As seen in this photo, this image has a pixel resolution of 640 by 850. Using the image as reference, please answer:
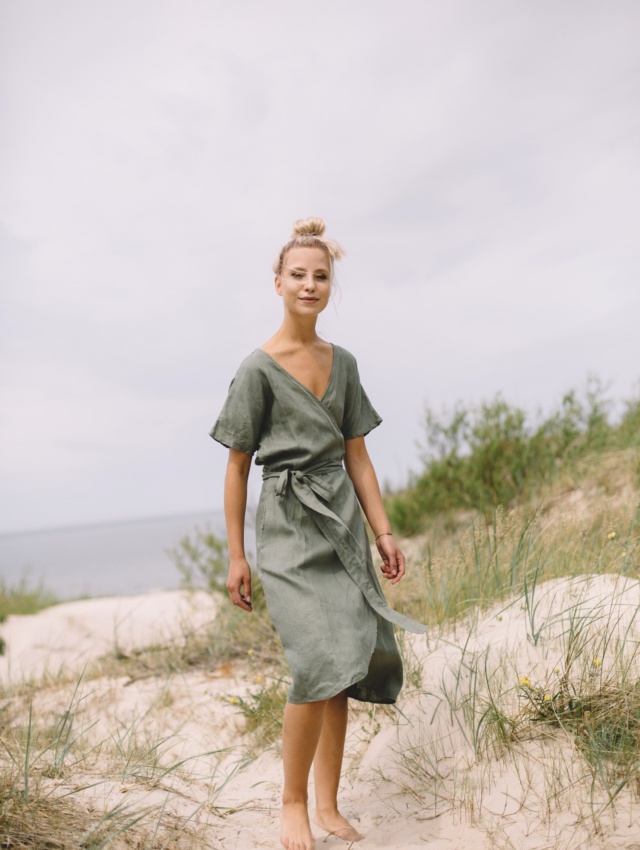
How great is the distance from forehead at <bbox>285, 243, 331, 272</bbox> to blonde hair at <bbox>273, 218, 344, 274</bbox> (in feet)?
0.08

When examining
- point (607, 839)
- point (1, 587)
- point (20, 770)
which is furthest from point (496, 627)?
point (1, 587)

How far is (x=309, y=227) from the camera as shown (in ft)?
9.55

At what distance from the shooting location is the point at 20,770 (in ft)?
8.19

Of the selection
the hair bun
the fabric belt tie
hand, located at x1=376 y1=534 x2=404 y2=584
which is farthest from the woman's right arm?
the hair bun

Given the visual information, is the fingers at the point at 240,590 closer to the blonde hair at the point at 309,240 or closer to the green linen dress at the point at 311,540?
the green linen dress at the point at 311,540

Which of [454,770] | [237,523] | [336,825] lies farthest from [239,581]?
[454,770]

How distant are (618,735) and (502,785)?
45 centimetres

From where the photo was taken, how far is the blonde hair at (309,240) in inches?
112

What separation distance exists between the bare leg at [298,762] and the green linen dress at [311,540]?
8cm

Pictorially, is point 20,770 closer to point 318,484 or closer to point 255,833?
point 255,833

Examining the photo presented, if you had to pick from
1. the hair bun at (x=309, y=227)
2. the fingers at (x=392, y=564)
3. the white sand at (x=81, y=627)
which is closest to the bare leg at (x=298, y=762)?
the fingers at (x=392, y=564)

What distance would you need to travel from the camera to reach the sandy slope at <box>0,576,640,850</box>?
8.14 feet

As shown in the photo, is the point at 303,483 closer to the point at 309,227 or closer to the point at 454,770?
the point at 309,227

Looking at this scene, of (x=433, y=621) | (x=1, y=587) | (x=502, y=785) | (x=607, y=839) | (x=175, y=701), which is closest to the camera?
(x=607, y=839)
